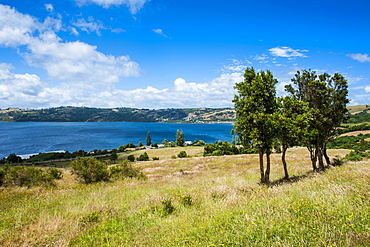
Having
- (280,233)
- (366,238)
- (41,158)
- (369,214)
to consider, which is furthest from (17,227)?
(41,158)

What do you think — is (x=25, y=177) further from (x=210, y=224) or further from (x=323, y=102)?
(x=323, y=102)

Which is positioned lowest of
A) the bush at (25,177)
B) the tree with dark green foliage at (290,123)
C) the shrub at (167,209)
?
the bush at (25,177)

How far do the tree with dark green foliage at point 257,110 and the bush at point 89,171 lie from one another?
66.0 feet

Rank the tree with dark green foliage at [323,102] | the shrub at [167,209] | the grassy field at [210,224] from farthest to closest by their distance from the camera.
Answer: the tree with dark green foliage at [323,102]
the shrub at [167,209]
the grassy field at [210,224]

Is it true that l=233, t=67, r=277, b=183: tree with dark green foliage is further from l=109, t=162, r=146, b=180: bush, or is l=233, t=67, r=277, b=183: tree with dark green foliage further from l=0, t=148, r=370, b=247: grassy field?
l=109, t=162, r=146, b=180: bush

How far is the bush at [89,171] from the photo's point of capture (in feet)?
84.1

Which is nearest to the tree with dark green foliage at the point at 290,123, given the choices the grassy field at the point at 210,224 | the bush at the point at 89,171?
the grassy field at the point at 210,224

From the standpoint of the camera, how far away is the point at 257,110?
17312 millimetres

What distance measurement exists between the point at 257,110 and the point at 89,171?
23.3 meters

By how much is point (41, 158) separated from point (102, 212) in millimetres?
112722

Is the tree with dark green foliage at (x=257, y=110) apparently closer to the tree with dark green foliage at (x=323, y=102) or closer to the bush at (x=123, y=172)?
the tree with dark green foliage at (x=323, y=102)

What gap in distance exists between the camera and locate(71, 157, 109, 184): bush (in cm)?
2564

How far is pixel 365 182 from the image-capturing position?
29.2 feet

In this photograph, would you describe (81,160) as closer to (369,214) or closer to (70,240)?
(70,240)
